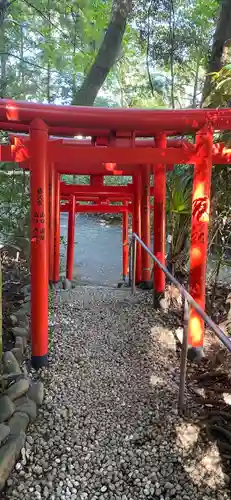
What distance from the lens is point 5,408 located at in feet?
6.49

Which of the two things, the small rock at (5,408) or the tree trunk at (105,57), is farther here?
the tree trunk at (105,57)

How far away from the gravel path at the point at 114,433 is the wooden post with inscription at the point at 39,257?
0.20m

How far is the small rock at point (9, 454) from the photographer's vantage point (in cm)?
164

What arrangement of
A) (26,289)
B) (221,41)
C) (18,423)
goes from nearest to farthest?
(18,423) → (26,289) → (221,41)

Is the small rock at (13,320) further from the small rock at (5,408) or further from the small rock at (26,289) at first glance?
the small rock at (5,408)

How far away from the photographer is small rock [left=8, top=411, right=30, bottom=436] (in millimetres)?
1884

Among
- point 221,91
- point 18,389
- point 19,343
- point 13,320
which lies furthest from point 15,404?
point 221,91

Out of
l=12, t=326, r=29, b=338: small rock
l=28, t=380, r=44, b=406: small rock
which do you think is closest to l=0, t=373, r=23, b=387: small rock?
l=28, t=380, r=44, b=406: small rock

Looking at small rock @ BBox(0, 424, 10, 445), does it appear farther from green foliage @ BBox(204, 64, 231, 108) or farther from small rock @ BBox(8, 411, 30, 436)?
green foliage @ BBox(204, 64, 231, 108)

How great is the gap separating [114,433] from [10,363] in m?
0.81

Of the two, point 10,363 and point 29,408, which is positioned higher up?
point 10,363

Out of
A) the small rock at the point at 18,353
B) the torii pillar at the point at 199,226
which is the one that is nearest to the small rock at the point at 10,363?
the small rock at the point at 18,353

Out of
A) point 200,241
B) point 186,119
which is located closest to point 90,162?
point 186,119

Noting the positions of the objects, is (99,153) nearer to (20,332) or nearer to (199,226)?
(199,226)
